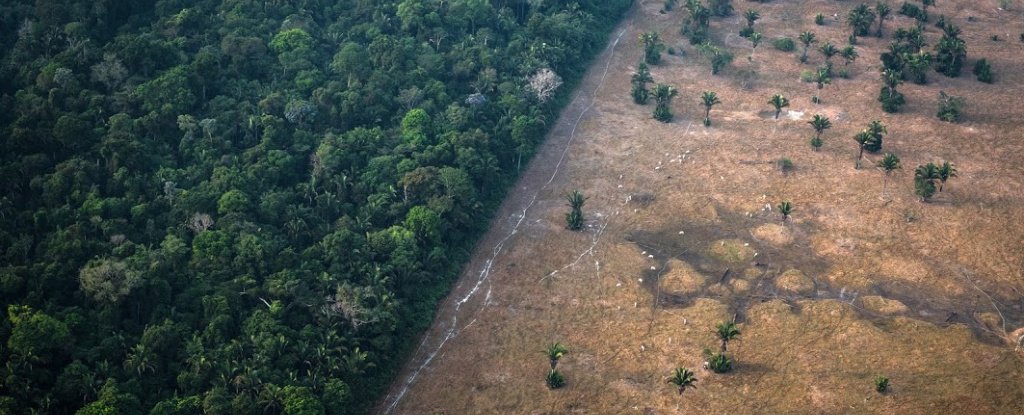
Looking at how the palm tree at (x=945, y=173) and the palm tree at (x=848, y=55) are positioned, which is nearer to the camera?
the palm tree at (x=945, y=173)

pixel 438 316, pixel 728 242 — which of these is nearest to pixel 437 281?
pixel 438 316

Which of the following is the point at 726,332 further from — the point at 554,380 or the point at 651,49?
the point at 651,49

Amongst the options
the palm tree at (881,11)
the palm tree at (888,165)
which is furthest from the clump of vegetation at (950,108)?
the palm tree at (881,11)

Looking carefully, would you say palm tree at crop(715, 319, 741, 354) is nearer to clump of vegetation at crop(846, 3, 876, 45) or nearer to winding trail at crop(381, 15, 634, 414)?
winding trail at crop(381, 15, 634, 414)

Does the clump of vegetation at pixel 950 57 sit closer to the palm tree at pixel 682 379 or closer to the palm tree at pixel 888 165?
the palm tree at pixel 888 165

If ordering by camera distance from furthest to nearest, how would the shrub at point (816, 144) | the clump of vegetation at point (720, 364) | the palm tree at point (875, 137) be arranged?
the shrub at point (816, 144) → the palm tree at point (875, 137) → the clump of vegetation at point (720, 364)
